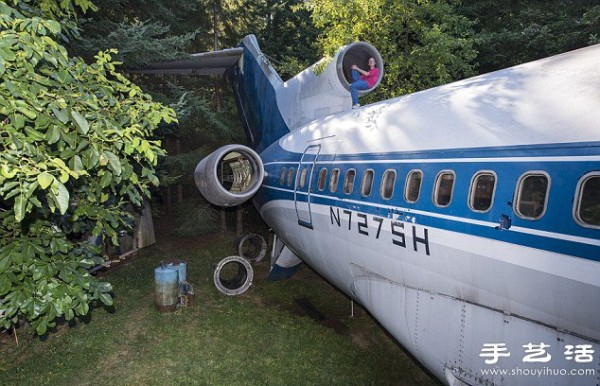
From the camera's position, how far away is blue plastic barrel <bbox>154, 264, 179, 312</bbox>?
1018 cm

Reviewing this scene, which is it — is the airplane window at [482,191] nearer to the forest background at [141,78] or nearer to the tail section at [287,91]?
the forest background at [141,78]

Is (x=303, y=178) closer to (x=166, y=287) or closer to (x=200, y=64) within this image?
(x=166, y=287)

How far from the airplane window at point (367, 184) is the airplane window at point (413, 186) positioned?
84cm

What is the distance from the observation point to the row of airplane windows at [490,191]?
3457 mm

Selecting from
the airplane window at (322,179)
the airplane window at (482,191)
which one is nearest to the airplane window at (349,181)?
the airplane window at (322,179)

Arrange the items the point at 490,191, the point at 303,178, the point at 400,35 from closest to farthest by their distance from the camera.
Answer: the point at 490,191
the point at 303,178
the point at 400,35

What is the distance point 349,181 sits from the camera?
6734 millimetres

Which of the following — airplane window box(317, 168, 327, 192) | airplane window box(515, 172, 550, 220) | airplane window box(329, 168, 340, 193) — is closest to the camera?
airplane window box(515, 172, 550, 220)

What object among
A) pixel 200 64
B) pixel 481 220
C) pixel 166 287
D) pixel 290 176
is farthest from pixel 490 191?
pixel 200 64

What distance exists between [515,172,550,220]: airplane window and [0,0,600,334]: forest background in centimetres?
363

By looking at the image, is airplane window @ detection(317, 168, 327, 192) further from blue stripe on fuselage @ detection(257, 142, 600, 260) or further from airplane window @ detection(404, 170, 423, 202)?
airplane window @ detection(404, 170, 423, 202)

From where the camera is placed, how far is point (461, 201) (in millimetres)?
4535

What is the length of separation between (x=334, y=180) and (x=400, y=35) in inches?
410

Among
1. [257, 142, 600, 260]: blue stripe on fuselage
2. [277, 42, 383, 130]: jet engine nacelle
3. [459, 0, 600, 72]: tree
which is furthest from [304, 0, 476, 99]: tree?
[257, 142, 600, 260]: blue stripe on fuselage
